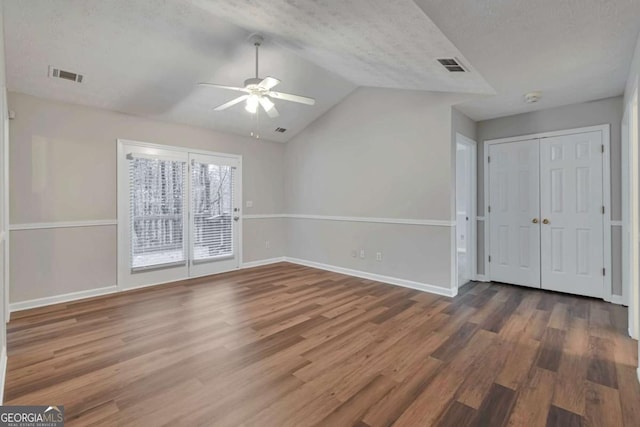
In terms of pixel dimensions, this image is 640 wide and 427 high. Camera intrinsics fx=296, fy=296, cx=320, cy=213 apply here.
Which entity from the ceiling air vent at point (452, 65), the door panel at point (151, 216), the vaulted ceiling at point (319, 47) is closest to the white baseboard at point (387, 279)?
the door panel at point (151, 216)

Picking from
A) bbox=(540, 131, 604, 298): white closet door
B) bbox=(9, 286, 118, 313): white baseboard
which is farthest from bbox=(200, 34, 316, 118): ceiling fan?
bbox=(540, 131, 604, 298): white closet door

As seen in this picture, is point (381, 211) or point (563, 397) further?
point (381, 211)

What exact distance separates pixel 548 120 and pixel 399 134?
1.96m

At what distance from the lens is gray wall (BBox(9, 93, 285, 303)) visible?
3.45m

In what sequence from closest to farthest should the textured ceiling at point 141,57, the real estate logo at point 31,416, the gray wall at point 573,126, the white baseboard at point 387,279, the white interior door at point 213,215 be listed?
1. the real estate logo at point 31,416
2. the textured ceiling at point 141,57
3. the gray wall at point 573,126
4. the white baseboard at point 387,279
5. the white interior door at point 213,215

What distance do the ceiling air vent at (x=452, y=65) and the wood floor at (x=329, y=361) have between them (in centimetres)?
258

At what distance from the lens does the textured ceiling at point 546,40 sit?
1.90 m

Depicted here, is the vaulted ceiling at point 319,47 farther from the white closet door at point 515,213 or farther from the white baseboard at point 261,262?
the white baseboard at point 261,262

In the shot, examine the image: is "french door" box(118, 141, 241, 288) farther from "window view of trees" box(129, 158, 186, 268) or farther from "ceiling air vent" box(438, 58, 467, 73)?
"ceiling air vent" box(438, 58, 467, 73)

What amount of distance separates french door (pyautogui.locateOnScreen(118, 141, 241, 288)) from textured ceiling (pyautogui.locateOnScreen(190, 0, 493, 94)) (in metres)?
2.53

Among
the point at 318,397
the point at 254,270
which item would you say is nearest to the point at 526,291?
the point at 318,397

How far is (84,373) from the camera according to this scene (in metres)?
2.16

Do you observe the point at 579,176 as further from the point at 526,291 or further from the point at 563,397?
the point at 563,397

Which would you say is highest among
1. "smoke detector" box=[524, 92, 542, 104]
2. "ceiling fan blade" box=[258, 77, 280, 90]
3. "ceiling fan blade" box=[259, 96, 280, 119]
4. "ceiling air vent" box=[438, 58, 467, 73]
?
"ceiling air vent" box=[438, 58, 467, 73]
